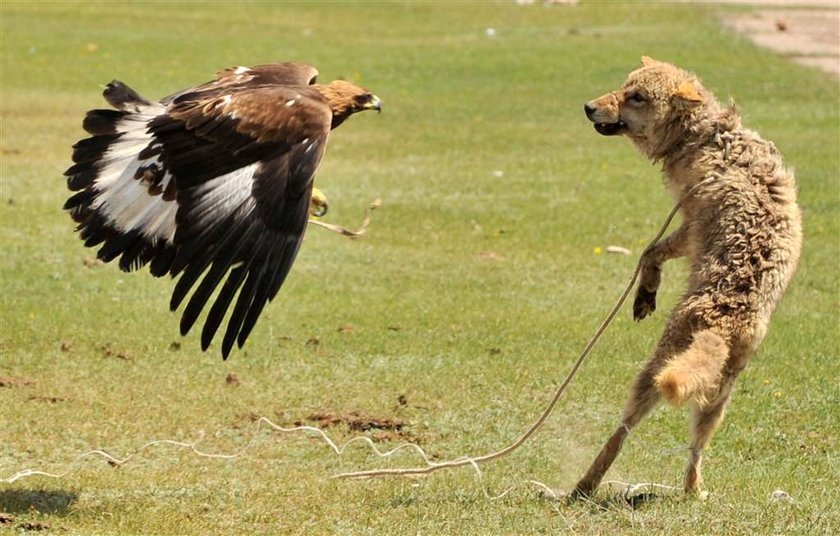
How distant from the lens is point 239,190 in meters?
6.77

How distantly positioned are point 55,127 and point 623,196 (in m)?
7.49

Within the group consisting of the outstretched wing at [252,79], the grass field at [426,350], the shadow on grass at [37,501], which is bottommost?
the grass field at [426,350]

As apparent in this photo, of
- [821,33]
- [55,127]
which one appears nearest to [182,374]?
[55,127]

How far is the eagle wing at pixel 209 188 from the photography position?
6.56 m

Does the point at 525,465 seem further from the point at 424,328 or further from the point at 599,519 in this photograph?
the point at 424,328

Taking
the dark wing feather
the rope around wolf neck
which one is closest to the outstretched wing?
the dark wing feather

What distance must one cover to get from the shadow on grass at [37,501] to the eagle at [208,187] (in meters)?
1.00

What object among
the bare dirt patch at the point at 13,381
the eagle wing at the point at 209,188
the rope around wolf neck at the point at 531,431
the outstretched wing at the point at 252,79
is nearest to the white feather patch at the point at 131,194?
the eagle wing at the point at 209,188

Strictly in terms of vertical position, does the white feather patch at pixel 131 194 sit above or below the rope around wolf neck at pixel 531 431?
above

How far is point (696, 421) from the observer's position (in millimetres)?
6836

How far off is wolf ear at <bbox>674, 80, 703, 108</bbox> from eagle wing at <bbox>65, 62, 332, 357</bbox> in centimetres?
169

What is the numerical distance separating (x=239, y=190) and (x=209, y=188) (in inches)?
5.9

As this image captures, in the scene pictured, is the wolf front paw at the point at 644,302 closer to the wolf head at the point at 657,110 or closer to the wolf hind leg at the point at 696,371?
the wolf hind leg at the point at 696,371

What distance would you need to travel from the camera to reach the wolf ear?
6.95 m
